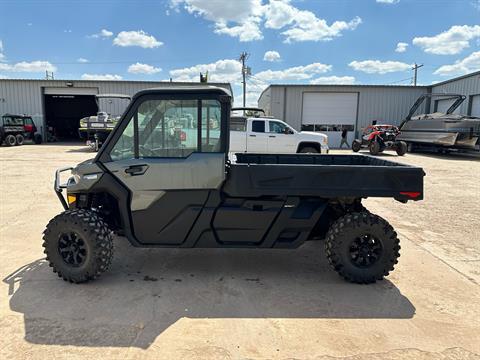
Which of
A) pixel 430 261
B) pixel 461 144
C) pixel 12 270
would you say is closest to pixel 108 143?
pixel 12 270

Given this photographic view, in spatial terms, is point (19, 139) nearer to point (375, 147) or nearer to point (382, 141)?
point (375, 147)

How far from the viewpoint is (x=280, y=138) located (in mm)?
14023

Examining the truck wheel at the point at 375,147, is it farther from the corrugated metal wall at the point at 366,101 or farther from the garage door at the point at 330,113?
the corrugated metal wall at the point at 366,101

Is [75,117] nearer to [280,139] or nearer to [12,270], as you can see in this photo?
[280,139]

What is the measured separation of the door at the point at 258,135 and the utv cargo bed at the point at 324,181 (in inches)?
402

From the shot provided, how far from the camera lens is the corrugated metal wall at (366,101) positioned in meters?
26.9

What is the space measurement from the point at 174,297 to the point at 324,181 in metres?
2.09

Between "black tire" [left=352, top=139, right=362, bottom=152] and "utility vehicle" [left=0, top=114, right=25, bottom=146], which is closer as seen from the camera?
"black tire" [left=352, top=139, right=362, bottom=152]

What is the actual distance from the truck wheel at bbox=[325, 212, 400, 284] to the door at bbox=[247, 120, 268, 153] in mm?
10197

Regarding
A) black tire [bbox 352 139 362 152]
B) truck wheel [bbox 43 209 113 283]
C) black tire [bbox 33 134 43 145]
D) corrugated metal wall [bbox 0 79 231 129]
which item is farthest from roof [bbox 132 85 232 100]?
black tire [bbox 33 134 43 145]

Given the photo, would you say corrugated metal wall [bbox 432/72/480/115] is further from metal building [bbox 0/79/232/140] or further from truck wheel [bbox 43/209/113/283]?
truck wheel [bbox 43/209/113/283]

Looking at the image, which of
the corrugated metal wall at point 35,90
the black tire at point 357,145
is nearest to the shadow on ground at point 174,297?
the black tire at point 357,145

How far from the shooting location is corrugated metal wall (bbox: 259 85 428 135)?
2688 centimetres

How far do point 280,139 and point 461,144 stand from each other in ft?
38.5
